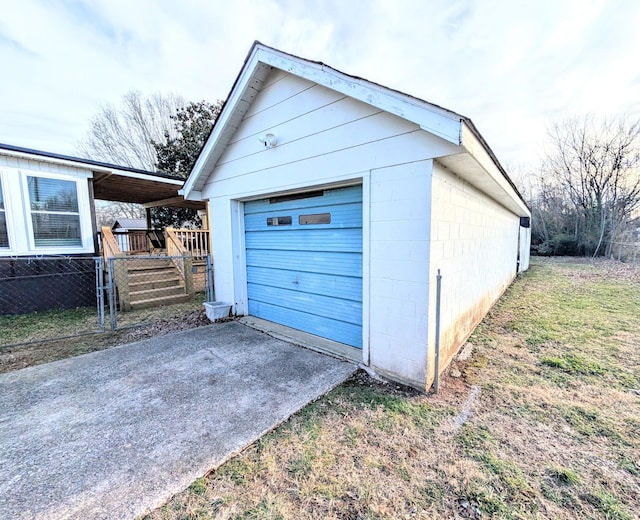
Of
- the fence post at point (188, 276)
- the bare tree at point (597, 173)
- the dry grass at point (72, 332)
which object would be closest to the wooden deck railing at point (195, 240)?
the fence post at point (188, 276)

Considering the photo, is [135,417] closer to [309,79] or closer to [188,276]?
[309,79]

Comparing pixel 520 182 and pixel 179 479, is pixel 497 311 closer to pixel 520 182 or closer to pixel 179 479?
pixel 179 479

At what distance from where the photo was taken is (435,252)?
10.0ft

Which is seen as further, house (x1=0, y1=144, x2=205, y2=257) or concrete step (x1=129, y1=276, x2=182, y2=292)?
concrete step (x1=129, y1=276, x2=182, y2=292)

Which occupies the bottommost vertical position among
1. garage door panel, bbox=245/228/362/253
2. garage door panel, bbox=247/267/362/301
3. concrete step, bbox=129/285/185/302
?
concrete step, bbox=129/285/185/302

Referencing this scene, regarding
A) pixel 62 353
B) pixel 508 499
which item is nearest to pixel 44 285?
pixel 62 353

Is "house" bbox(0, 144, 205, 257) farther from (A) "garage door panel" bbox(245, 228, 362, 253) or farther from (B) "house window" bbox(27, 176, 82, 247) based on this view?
(A) "garage door panel" bbox(245, 228, 362, 253)

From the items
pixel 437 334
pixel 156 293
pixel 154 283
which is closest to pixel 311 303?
pixel 437 334

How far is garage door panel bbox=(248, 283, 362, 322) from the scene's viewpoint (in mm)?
3974

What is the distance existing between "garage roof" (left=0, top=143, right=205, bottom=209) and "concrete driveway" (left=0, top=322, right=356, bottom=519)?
5119 mm

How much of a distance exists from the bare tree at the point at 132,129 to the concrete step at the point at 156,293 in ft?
52.0

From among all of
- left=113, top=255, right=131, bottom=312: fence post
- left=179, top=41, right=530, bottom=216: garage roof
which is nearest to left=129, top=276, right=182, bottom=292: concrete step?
left=113, top=255, right=131, bottom=312: fence post

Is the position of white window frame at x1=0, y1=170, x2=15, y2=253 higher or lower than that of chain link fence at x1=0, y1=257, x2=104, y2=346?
higher

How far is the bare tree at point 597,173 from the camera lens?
59.9 feet
